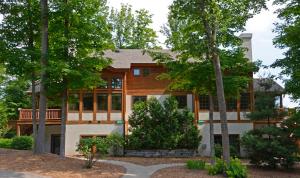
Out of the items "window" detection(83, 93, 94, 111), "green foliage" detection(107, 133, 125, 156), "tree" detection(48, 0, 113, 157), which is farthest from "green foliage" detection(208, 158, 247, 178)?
"window" detection(83, 93, 94, 111)

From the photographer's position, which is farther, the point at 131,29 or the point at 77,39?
the point at 131,29

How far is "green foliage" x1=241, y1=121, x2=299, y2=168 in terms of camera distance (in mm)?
22328

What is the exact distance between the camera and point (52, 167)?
674 inches

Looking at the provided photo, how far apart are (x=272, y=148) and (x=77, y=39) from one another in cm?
1220

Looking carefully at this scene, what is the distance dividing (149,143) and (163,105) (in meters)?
3.37

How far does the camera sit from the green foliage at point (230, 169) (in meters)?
16.5

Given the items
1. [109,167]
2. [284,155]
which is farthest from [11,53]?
[284,155]

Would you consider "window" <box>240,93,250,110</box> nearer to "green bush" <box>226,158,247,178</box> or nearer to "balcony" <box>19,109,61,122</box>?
"balcony" <box>19,109,61,122</box>

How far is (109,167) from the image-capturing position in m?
19.0

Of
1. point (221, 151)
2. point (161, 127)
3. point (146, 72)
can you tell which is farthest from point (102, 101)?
point (221, 151)

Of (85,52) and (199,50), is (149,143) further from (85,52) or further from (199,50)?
(199,50)

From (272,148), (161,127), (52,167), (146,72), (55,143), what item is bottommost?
(55,143)

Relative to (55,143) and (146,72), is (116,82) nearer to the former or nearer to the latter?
(146,72)

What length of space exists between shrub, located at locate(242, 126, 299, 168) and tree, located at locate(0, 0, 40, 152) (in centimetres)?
1205
